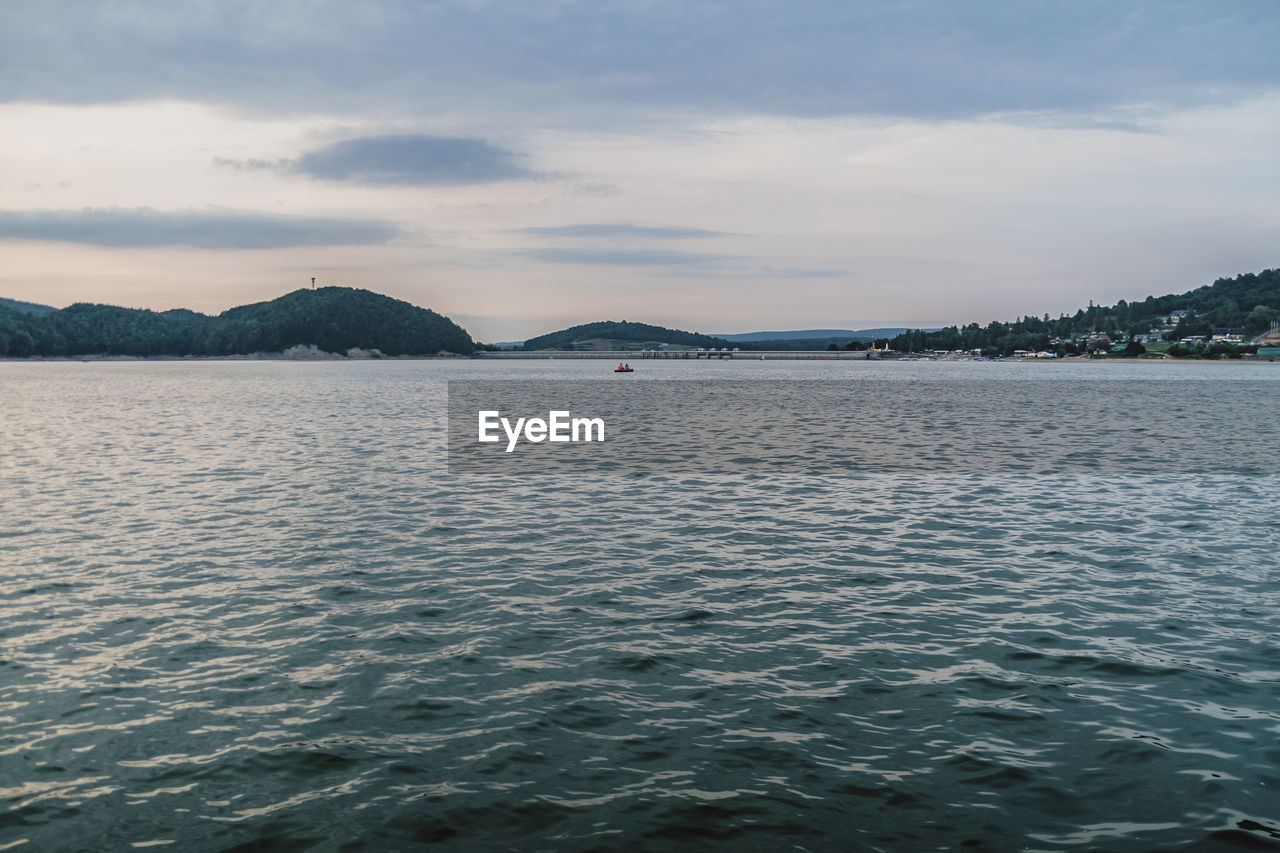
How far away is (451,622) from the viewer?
19.7 meters

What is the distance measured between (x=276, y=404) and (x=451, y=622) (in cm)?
10667

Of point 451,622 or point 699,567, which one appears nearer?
point 451,622

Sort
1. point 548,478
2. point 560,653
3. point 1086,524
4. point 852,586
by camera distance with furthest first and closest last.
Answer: point 548,478
point 1086,524
point 852,586
point 560,653

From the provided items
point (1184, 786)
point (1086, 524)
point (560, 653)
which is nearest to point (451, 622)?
point (560, 653)

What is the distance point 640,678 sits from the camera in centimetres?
1628

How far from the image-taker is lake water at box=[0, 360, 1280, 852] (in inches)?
454

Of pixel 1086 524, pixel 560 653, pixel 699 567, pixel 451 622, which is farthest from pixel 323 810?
pixel 1086 524

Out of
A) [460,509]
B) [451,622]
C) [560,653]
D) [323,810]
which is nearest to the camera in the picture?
[323,810]

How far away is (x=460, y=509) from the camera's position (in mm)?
34625

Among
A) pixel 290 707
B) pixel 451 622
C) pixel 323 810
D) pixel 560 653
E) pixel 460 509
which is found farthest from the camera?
pixel 460 509

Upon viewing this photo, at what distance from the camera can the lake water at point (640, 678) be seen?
11.5 m

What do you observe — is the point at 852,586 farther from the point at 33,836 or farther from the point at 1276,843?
Result: the point at 33,836

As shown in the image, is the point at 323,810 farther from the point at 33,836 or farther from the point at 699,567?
the point at 699,567

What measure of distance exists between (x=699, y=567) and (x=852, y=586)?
14.6 ft
